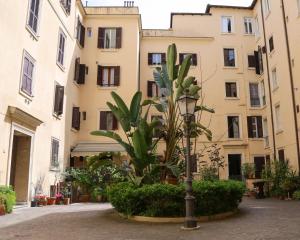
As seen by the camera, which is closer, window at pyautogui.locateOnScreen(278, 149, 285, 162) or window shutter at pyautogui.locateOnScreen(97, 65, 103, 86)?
window at pyautogui.locateOnScreen(278, 149, 285, 162)

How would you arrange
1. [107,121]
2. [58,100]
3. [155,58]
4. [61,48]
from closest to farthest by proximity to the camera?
[58,100], [61,48], [107,121], [155,58]

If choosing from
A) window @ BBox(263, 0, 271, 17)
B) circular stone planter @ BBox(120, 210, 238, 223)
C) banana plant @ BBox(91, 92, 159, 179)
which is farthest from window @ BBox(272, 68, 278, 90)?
circular stone planter @ BBox(120, 210, 238, 223)

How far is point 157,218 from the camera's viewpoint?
34.1ft

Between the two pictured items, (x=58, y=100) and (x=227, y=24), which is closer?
(x=58, y=100)

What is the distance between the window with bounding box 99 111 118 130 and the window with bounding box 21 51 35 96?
9105 mm

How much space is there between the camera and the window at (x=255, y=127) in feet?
94.0

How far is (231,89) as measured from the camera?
98.3 feet

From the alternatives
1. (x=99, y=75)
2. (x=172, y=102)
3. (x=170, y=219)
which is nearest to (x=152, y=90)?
(x=99, y=75)

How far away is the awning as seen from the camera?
23116 mm

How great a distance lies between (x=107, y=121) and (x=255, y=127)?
12.5m

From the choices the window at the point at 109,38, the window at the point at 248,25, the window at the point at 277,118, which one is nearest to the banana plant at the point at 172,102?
the window at the point at 277,118

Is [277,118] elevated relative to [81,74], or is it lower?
lower

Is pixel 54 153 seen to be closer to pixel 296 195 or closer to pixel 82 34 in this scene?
pixel 82 34

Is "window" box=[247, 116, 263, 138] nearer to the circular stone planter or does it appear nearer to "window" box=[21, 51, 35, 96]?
"window" box=[21, 51, 35, 96]
